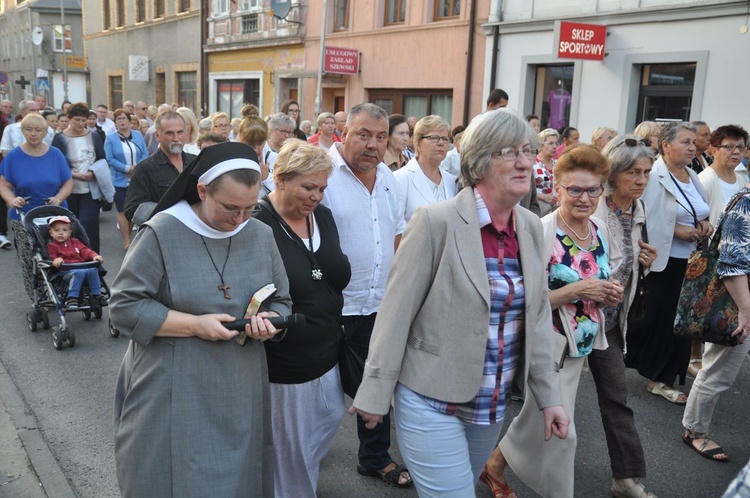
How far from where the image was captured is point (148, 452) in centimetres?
270

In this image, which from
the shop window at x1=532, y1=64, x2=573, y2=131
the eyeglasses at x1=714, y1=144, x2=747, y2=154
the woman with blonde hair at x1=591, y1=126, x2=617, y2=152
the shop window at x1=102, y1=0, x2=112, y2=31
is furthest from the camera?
the shop window at x1=102, y1=0, x2=112, y2=31

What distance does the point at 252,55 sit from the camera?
26.5 meters

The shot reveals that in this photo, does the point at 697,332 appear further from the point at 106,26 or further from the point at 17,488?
the point at 106,26

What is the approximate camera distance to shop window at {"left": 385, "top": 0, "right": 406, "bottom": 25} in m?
19.5

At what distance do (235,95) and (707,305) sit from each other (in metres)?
25.7

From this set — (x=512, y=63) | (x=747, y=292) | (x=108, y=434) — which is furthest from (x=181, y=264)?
(x=512, y=63)

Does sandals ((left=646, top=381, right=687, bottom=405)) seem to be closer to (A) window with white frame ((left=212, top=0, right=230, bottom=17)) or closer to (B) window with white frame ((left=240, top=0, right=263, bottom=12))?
(B) window with white frame ((left=240, top=0, right=263, bottom=12))

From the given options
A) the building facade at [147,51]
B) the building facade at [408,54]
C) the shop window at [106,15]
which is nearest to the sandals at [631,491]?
the building facade at [408,54]

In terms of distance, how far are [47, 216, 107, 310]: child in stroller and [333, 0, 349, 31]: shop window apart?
16.4 metres

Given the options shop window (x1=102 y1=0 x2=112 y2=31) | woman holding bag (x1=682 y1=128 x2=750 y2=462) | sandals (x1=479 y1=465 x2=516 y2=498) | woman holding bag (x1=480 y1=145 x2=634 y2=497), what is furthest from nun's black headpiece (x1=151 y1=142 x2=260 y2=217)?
shop window (x1=102 y1=0 x2=112 y2=31)

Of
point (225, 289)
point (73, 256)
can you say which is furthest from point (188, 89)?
point (225, 289)

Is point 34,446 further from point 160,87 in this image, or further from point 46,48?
point 46,48

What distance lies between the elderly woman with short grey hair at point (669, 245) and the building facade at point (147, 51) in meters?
26.9

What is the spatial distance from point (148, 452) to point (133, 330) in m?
0.48
